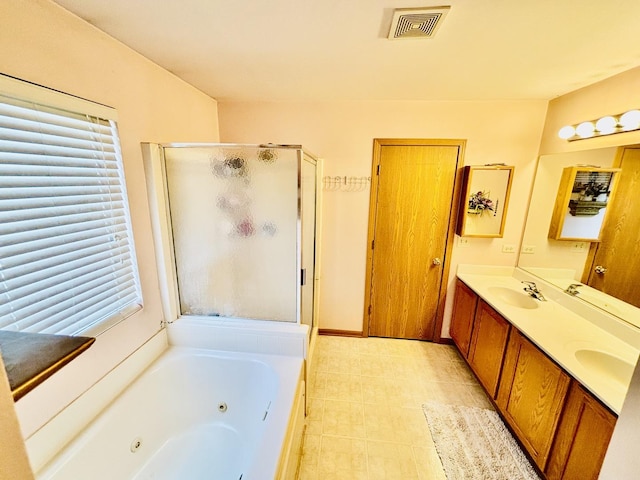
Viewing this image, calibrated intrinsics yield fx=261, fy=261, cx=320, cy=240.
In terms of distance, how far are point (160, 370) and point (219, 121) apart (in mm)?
2198

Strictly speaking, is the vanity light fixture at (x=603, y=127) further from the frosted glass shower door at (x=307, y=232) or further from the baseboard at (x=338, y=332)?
the baseboard at (x=338, y=332)

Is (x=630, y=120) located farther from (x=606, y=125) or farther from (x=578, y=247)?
(x=578, y=247)

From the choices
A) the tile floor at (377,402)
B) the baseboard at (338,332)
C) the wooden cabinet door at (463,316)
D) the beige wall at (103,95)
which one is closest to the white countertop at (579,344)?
the wooden cabinet door at (463,316)

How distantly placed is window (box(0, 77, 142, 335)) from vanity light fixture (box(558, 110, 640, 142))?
299 centimetres

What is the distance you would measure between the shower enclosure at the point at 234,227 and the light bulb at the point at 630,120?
199cm

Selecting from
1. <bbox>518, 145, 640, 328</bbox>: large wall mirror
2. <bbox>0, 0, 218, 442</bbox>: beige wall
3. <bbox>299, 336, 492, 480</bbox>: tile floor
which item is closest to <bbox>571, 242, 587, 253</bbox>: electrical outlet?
<bbox>518, 145, 640, 328</bbox>: large wall mirror

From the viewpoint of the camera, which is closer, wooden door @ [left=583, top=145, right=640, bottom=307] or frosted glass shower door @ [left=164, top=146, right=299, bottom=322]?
wooden door @ [left=583, top=145, right=640, bottom=307]

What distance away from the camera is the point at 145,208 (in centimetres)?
165

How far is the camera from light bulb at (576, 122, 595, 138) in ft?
6.07

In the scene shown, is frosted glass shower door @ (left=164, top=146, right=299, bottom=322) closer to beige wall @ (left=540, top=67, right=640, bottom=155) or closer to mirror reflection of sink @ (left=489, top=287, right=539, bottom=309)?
mirror reflection of sink @ (left=489, top=287, right=539, bottom=309)

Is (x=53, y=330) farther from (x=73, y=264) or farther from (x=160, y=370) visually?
(x=160, y=370)

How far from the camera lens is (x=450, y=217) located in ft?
8.29

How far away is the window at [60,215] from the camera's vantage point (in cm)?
100

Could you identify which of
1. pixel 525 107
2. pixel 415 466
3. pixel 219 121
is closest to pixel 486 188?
pixel 525 107
